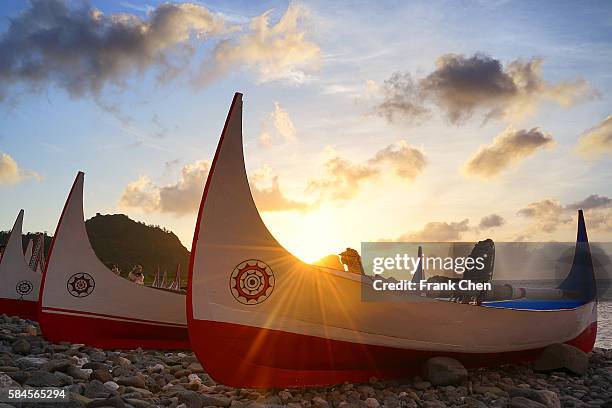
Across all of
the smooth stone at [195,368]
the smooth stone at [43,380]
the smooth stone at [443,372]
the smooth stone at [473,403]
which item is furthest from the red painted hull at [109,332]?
the smooth stone at [473,403]

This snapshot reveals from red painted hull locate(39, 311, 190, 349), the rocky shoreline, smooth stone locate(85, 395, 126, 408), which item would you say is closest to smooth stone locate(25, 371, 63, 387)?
the rocky shoreline

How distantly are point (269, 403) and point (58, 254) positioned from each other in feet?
31.5

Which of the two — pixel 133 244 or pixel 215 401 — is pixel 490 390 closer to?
pixel 215 401

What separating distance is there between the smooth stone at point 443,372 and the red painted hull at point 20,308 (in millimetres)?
18723

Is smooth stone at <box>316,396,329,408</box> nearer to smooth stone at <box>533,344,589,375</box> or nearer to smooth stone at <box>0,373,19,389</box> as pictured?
smooth stone at <box>0,373,19,389</box>

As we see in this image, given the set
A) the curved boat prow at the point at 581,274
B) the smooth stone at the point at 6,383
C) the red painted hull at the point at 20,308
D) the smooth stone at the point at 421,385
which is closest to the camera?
the smooth stone at the point at 6,383

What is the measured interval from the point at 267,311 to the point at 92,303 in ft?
26.7

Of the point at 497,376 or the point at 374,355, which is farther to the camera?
the point at 497,376

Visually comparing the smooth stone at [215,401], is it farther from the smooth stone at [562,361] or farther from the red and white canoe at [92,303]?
the smooth stone at [562,361]

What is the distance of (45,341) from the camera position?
14758 mm

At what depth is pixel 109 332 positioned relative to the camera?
49.0 ft

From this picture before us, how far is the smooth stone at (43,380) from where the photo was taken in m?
7.68

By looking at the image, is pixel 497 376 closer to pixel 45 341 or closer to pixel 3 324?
pixel 45 341

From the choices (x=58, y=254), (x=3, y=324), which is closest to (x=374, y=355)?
(x=58, y=254)
